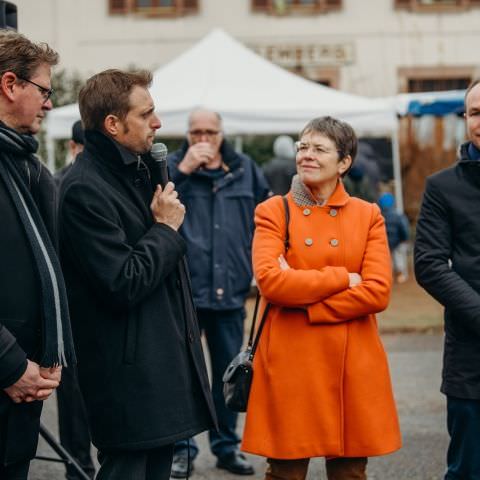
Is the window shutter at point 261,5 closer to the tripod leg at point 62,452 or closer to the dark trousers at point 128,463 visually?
the tripod leg at point 62,452

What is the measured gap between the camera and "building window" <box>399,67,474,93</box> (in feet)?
83.4

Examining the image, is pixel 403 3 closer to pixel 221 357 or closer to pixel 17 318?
pixel 221 357

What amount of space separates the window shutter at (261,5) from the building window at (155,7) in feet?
4.37

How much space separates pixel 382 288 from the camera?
14.6 feet

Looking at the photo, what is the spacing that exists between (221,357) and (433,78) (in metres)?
20.5

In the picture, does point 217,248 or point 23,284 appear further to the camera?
point 217,248

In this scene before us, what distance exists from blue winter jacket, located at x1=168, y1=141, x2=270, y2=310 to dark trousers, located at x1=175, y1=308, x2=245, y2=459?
10 cm

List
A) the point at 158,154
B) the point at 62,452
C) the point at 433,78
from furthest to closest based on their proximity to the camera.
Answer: the point at 433,78
the point at 62,452
the point at 158,154

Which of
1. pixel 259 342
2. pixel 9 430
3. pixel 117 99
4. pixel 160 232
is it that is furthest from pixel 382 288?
pixel 9 430

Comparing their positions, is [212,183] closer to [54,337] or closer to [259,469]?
[259,469]

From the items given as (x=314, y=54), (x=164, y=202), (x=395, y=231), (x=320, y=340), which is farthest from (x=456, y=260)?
(x=314, y=54)

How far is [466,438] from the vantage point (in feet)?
14.6

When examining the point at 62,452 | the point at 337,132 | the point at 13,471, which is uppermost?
the point at 337,132

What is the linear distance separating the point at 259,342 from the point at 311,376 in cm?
27
